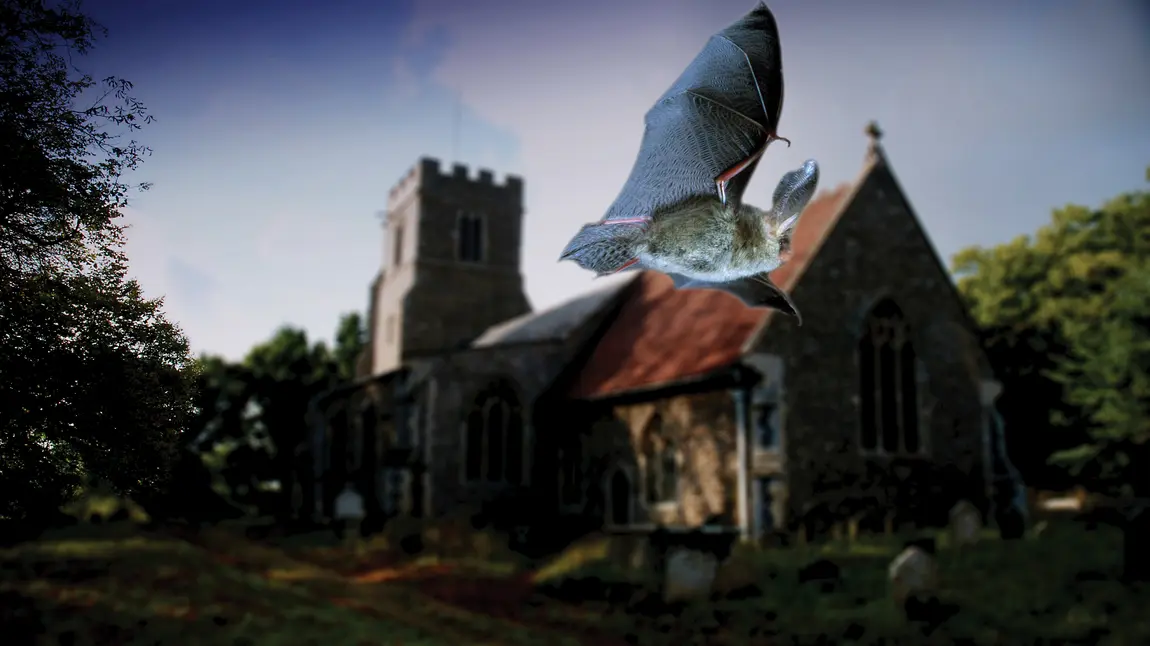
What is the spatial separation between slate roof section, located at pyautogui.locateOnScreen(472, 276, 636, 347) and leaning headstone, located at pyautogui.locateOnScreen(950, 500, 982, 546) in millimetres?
11296

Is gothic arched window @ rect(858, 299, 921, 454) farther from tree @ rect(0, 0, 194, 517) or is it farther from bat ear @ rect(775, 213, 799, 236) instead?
tree @ rect(0, 0, 194, 517)

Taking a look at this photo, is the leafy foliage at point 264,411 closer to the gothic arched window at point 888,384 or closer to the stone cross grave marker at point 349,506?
the stone cross grave marker at point 349,506

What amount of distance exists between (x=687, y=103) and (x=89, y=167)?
2282 mm

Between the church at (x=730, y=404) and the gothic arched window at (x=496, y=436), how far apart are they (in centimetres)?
4

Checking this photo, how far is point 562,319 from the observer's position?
1046 inches

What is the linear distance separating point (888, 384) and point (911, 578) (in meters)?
→ 6.93

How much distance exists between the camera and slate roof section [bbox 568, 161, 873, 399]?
59.7 feet

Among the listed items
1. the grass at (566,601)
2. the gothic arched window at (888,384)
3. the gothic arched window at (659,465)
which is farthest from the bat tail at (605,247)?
the gothic arched window at (659,465)

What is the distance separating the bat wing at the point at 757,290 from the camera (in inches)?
146

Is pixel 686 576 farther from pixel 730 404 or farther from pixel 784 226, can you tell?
pixel 784 226

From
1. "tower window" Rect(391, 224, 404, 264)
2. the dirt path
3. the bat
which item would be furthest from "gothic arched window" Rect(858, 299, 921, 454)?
"tower window" Rect(391, 224, 404, 264)

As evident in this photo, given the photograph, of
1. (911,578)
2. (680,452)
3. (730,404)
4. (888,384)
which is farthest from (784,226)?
(888,384)

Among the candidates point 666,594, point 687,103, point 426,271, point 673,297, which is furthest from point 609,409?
point 687,103

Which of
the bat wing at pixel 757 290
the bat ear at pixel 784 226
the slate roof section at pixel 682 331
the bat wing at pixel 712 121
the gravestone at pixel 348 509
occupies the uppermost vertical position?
the slate roof section at pixel 682 331
